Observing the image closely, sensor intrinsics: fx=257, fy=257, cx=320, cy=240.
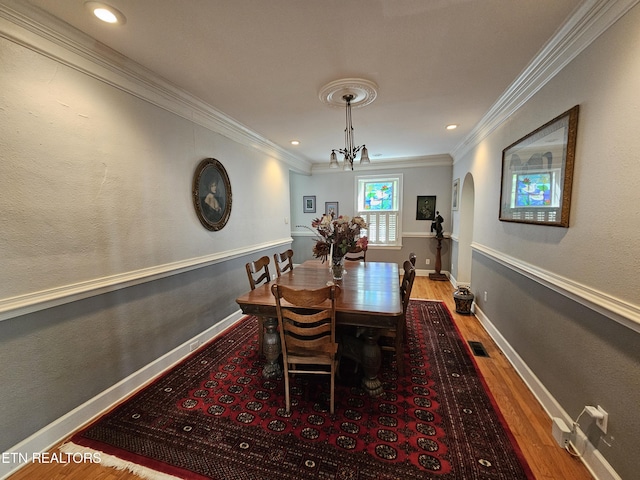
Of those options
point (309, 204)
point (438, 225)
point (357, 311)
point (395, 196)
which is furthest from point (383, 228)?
point (357, 311)

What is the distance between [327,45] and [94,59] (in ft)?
5.22

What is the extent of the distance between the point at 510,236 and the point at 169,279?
10.7 ft

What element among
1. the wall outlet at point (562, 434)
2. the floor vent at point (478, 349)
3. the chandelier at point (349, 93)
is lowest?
the floor vent at point (478, 349)

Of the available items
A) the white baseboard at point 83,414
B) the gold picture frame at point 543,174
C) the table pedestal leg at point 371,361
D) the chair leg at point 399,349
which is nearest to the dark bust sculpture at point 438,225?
the gold picture frame at point 543,174

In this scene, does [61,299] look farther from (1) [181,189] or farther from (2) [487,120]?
(2) [487,120]

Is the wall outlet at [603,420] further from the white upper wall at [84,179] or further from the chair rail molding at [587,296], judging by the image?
the white upper wall at [84,179]

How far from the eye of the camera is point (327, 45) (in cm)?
173

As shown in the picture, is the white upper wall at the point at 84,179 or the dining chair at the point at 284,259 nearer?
the white upper wall at the point at 84,179

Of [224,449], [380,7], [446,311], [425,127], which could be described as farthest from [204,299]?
[425,127]

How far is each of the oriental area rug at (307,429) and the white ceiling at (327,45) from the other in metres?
2.52

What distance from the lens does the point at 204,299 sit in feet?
9.36

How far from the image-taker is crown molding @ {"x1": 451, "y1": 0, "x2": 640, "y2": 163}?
1318mm

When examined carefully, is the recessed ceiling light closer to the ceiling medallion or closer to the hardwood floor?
the ceiling medallion

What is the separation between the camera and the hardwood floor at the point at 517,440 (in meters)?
1.41
